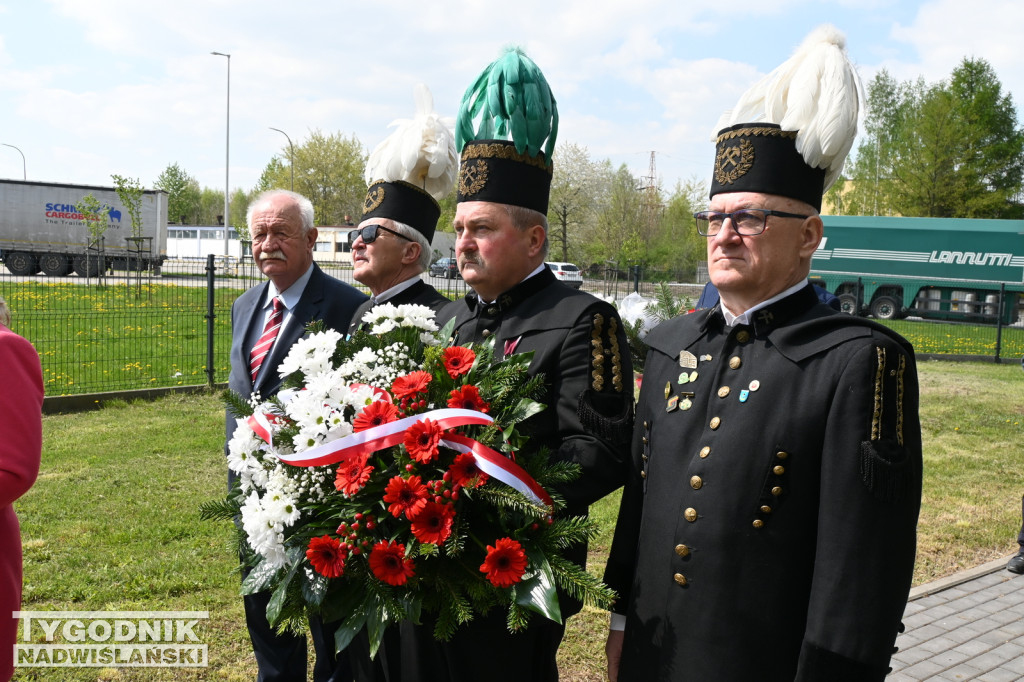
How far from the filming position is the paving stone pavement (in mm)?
4262

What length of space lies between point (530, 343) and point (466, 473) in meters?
0.73

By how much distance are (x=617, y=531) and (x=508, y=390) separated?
1.84 feet

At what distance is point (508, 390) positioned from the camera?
228 cm

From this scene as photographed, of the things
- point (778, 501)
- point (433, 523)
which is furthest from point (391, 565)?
point (778, 501)

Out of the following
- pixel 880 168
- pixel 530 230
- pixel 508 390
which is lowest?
pixel 508 390

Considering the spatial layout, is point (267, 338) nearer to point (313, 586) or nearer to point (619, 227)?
point (313, 586)

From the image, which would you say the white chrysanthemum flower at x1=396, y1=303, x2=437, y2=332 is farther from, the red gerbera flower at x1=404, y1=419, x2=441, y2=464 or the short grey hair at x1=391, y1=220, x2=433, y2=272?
the short grey hair at x1=391, y1=220, x2=433, y2=272

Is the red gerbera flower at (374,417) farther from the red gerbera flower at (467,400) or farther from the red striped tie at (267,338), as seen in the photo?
the red striped tie at (267,338)

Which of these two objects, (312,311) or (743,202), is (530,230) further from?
(312,311)

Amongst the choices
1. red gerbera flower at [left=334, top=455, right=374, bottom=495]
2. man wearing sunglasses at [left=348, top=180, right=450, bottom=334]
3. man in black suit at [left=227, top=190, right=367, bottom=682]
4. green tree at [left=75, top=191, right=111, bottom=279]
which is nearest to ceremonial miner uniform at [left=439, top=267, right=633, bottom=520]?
red gerbera flower at [left=334, top=455, right=374, bottom=495]

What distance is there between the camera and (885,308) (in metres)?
27.2

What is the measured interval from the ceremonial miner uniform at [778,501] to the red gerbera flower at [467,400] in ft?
1.77

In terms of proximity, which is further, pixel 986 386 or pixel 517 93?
pixel 986 386

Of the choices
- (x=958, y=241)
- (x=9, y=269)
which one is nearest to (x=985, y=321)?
(x=958, y=241)
